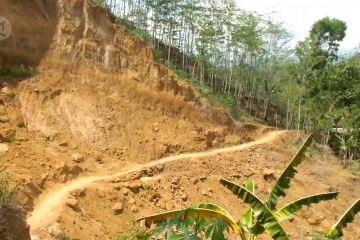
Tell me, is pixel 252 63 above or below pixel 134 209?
above

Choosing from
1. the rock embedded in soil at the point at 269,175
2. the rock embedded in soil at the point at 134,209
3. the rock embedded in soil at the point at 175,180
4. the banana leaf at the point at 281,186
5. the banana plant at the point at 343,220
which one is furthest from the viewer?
the rock embedded in soil at the point at 269,175

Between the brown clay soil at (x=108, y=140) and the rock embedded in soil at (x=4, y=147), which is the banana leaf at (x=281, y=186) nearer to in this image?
the brown clay soil at (x=108, y=140)

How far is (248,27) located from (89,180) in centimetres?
1950

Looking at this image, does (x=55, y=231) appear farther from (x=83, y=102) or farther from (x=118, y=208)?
(x=83, y=102)

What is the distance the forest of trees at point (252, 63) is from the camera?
30.2 meters

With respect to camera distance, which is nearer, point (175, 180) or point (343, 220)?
point (343, 220)

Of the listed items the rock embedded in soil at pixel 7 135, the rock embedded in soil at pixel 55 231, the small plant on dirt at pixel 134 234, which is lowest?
the small plant on dirt at pixel 134 234

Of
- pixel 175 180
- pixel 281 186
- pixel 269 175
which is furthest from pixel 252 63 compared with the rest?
pixel 281 186

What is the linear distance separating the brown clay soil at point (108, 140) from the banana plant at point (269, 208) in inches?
242

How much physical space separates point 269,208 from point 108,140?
11.4 meters

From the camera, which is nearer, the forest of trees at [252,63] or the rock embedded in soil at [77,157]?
the rock embedded in soil at [77,157]

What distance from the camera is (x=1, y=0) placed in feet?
59.7

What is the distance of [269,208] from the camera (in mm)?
8750

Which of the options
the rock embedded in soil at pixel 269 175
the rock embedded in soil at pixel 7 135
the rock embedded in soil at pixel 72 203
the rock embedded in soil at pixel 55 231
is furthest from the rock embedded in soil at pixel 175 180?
the rock embedded in soil at pixel 55 231
